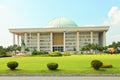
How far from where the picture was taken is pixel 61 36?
127812 millimetres

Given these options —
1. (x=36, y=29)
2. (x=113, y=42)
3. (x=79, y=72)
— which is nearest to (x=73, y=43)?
(x=36, y=29)

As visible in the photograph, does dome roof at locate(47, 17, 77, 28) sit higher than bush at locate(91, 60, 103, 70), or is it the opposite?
dome roof at locate(47, 17, 77, 28)

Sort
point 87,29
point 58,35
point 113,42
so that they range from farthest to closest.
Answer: point 58,35 < point 87,29 < point 113,42

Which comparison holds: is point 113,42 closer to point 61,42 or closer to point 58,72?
point 61,42

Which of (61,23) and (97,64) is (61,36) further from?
(97,64)

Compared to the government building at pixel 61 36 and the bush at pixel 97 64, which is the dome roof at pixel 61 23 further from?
the bush at pixel 97 64

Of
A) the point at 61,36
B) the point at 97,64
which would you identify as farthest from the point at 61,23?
the point at 97,64

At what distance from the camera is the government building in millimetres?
121438

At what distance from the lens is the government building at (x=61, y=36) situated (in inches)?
4781

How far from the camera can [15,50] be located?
106m

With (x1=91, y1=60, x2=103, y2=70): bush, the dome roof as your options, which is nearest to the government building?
the dome roof

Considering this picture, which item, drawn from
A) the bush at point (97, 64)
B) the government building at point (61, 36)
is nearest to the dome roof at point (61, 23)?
the government building at point (61, 36)

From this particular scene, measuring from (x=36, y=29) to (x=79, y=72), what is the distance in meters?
101

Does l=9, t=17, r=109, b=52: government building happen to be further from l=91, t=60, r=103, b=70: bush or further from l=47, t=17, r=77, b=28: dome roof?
l=91, t=60, r=103, b=70: bush
